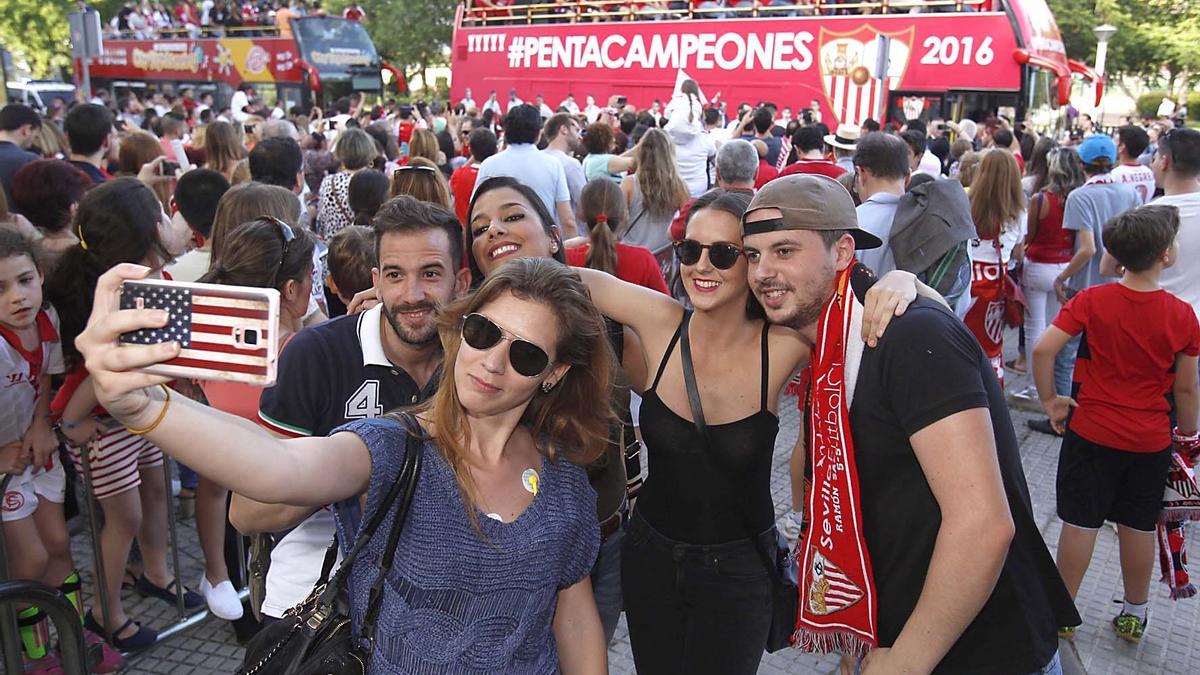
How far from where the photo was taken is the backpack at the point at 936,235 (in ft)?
16.0

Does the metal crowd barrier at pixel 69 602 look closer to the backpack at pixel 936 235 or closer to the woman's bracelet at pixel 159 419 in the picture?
the woman's bracelet at pixel 159 419

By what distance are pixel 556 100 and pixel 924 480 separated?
22395mm

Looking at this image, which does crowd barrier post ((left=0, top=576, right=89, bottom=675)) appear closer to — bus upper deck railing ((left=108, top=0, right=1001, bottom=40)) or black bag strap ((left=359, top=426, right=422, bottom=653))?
black bag strap ((left=359, top=426, right=422, bottom=653))

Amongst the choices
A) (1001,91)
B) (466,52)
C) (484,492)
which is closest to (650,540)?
(484,492)

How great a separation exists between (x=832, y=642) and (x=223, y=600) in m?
2.93

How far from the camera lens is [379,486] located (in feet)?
5.64

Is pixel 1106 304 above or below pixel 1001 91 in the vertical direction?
below

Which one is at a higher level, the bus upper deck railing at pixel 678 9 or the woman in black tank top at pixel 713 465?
the bus upper deck railing at pixel 678 9

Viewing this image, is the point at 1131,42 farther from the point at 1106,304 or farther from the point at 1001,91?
the point at 1106,304

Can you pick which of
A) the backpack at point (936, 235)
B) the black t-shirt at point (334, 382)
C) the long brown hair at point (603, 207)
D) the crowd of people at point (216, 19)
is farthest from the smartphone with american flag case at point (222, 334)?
the crowd of people at point (216, 19)

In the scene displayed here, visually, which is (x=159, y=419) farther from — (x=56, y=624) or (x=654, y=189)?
(x=654, y=189)

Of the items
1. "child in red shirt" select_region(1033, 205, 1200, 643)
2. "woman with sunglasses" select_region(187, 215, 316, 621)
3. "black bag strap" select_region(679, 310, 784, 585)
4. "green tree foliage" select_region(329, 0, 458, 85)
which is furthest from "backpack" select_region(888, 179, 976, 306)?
"green tree foliage" select_region(329, 0, 458, 85)

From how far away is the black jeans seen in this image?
255 cm

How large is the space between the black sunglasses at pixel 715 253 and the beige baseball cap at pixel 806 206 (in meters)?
0.23
